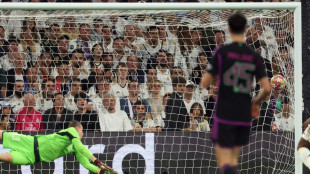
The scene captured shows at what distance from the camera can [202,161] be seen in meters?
10.5

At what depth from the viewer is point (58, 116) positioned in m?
10.8

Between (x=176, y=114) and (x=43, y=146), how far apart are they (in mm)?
1897

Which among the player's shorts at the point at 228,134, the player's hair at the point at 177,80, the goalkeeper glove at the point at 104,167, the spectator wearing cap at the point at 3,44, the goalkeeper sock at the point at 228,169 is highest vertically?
the spectator wearing cap at the point at 3,44

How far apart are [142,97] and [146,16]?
121cm

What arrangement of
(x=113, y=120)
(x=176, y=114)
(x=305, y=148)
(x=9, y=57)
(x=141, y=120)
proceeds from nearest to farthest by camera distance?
(x=305, y=148), (x=176, y=114), (x=113, y=120), (x=141, y=120), (x=9, y=57)

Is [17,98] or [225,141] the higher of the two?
[17,98]

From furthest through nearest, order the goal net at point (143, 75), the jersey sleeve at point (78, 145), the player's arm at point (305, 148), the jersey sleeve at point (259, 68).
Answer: the goal net at point (143, 75) → the jersey sleeve at point (78, 145) → the player's arm at point (305, 148) → the jersey sleeve at point (259, 68)

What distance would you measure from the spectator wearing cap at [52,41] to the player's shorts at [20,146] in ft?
4.78

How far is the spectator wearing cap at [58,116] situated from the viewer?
426 inches

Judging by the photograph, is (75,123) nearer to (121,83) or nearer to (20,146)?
(20,146)

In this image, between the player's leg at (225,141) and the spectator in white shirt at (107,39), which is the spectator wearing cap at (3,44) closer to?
the spectator in white shirt at (107,39)

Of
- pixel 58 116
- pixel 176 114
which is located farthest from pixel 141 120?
pixel 58 116

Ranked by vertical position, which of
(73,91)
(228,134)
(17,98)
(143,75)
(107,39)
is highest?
(107,39)

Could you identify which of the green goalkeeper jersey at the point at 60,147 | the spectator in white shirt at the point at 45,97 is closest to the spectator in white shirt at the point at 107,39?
the spectator in white shirt at the point at 45,97
